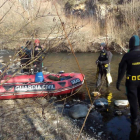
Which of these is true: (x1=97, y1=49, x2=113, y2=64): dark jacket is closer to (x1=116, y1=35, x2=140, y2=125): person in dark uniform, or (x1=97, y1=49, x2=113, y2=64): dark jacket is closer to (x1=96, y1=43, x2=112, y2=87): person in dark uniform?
(x1=96, y1=43, x2=112, y2=87): person in dark uniform

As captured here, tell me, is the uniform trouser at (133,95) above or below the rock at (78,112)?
above

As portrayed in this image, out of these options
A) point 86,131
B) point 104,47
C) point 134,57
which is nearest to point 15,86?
point 86,131

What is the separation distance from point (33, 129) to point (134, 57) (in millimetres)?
2570

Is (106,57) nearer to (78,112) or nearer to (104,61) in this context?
(104,61)

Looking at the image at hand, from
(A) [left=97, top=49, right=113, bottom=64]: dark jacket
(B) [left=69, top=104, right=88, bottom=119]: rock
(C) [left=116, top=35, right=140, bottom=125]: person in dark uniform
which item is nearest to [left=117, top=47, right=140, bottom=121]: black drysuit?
(C) [left=116, top=35, right=140, bottom=125]: person in dark uniform

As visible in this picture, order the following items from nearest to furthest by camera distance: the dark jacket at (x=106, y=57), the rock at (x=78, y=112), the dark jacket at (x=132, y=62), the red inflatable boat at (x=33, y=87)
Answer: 1. the dark jacket at (x=132, y=62)
2. the rock at (x=78, y=112)
3. the red inflatable boat at (x=33, y=87)
4. the dark jacket at (x=106, y=57)

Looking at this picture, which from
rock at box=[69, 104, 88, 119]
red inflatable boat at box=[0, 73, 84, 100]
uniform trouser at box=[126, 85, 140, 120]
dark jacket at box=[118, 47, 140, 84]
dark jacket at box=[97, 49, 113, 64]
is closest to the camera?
dark jacket at box=[118, 47, 140, 84]

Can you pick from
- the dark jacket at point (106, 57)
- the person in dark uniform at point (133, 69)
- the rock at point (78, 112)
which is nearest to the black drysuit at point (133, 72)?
the person in dark uniform at point (133, 69)

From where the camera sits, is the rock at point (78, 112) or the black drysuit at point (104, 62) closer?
the rock at point (78, 112)

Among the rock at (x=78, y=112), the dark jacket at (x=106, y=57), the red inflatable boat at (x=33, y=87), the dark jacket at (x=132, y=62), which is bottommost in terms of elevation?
the rock at (x=78, y=112)

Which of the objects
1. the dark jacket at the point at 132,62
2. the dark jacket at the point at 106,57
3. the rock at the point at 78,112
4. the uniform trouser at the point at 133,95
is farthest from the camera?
the dark jacket at the point at 106,57

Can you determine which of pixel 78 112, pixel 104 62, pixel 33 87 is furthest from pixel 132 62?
pixel 33 87

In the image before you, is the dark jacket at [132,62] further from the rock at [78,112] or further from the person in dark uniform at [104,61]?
the person in dark uniform at [104,61]

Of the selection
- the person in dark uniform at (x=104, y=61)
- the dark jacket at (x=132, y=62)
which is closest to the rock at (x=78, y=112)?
the dark jacket at (x=132, y=62)
